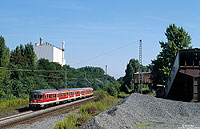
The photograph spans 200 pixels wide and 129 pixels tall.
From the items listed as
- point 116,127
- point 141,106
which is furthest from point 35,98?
point 116,127

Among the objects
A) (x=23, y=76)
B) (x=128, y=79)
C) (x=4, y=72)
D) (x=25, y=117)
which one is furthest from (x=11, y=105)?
(x=128, y=79)

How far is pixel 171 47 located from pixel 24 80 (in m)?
26.2

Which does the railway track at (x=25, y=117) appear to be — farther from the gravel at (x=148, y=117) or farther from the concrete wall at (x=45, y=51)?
the concrete wall at (x=45, y=51)

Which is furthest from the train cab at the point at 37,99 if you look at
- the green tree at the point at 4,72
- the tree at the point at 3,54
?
the tree at the point at 3,54

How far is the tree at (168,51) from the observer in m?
32.2

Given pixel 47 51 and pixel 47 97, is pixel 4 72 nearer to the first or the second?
pixel 47 97

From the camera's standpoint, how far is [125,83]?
7188cm

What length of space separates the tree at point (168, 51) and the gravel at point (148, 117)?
1331 centimetres

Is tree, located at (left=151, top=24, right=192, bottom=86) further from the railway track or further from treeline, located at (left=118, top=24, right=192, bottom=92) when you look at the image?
the railway track

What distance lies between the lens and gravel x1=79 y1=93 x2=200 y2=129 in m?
11.0

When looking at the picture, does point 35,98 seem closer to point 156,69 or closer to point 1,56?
point 156,69

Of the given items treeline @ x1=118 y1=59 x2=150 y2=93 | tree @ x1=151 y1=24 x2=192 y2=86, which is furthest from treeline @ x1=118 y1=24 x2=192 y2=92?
treeline @ x1=118 y1=59 x2=150 y2=93

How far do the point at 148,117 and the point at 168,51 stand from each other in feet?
65.7

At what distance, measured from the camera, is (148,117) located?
14484 mm
